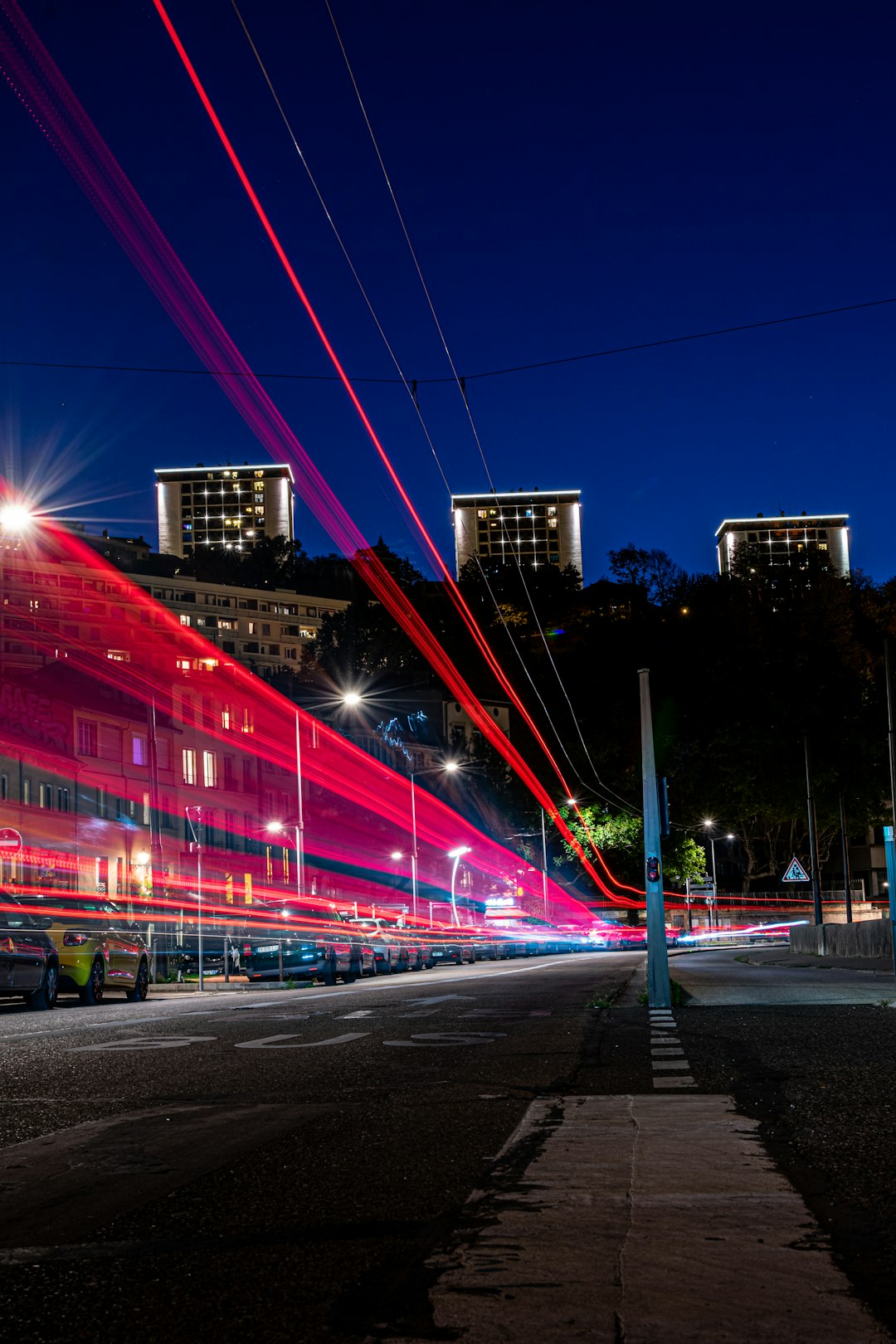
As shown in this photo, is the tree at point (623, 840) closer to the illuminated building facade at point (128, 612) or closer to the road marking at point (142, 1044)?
the illuminated building facade at point (128, 612)

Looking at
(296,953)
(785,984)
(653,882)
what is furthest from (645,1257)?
(296,953)

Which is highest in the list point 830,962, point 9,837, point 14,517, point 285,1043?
point 14,517

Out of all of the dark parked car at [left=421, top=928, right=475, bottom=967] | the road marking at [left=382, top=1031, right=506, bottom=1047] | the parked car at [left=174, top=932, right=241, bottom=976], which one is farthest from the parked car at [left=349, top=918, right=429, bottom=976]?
the road marking at [left=382, top=1031, right=506, bottom=1047]

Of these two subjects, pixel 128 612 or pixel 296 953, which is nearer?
pixel 296 953

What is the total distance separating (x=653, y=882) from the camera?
747 inches

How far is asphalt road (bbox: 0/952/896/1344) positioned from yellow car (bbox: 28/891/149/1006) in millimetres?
5991

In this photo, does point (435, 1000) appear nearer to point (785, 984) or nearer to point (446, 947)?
point (785, 984)

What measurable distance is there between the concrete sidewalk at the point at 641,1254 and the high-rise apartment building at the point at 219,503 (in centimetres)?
17360

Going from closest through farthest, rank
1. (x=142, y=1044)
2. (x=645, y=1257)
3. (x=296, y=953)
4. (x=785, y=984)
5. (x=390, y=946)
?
(x=645, y=1257)
(x=142, y=1044)
(x=785, y=984)
(x=296, y=953)
(x=390, y=946)

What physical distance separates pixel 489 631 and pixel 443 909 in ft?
97.4

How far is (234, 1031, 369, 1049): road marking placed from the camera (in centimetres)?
1209

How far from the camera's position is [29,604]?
97.7 metres

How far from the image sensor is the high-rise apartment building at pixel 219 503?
584ft

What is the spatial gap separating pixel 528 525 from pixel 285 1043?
18501cm
